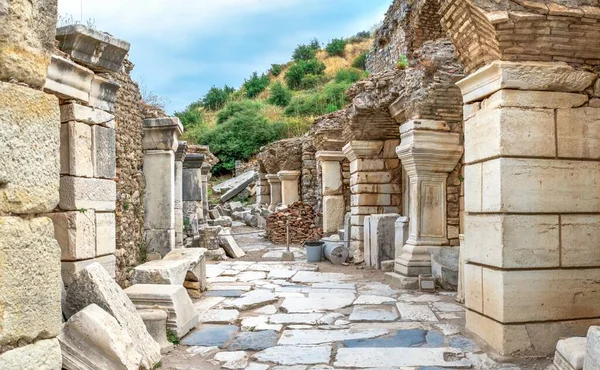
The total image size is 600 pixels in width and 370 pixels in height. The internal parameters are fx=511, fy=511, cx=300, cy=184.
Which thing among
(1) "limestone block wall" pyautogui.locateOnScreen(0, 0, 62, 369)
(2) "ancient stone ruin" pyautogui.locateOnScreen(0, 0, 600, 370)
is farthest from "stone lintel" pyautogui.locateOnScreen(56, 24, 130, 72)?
(1) "limestone block wall" pyautogui.locateOnScreen(0, 0, 62, 369)

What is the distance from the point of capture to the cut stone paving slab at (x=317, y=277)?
8.63 meters

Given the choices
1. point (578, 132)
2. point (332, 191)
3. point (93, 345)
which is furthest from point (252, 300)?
point (332, 191)

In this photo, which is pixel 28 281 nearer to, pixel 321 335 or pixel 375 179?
pixel 321 335

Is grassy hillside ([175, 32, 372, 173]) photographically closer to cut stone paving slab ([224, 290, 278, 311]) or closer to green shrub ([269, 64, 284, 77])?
green shrub ([269, 64, 284, 77])

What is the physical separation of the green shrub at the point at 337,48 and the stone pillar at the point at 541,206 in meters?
45.3

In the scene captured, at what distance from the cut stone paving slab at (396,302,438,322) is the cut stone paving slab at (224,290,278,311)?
1.72m

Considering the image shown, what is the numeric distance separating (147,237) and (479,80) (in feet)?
17.7

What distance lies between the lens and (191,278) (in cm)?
720

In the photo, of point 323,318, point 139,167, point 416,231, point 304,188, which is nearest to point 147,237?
point 139,167

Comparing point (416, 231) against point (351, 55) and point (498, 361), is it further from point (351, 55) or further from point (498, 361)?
point (351, 55)

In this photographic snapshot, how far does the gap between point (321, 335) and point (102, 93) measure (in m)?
3.24

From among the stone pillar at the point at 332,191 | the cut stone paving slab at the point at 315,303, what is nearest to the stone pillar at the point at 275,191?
the stone pillar at the point at 332,191

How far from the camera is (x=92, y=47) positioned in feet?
16.0

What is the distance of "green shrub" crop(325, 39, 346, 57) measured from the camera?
48.3 metres
